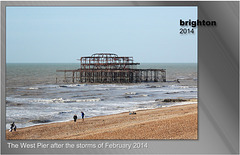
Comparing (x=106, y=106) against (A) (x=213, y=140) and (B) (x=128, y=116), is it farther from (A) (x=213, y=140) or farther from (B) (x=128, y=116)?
(A) (x=213, y=140)

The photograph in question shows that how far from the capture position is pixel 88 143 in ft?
25.2

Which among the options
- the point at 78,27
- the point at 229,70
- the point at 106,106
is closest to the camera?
the point at 229,70

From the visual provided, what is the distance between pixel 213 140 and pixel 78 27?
541 cm

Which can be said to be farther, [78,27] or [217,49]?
[78,27]

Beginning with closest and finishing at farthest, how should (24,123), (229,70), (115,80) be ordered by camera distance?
(229,70), (24,123), (115,80)

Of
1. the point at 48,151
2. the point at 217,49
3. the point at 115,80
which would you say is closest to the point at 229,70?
the point at 217,49

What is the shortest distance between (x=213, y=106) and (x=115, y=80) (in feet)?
86.1

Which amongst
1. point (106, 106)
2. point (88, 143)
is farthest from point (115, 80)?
point (88, 143)

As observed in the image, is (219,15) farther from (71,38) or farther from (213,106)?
(71,38)

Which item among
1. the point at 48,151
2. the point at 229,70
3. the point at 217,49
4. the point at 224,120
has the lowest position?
the point at 48,151

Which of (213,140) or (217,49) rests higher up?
(217,49)

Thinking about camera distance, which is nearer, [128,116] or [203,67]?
[203,67]

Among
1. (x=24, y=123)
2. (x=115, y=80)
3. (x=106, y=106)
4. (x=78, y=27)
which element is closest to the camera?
(x=78, y=27)

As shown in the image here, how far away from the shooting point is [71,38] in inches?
428
